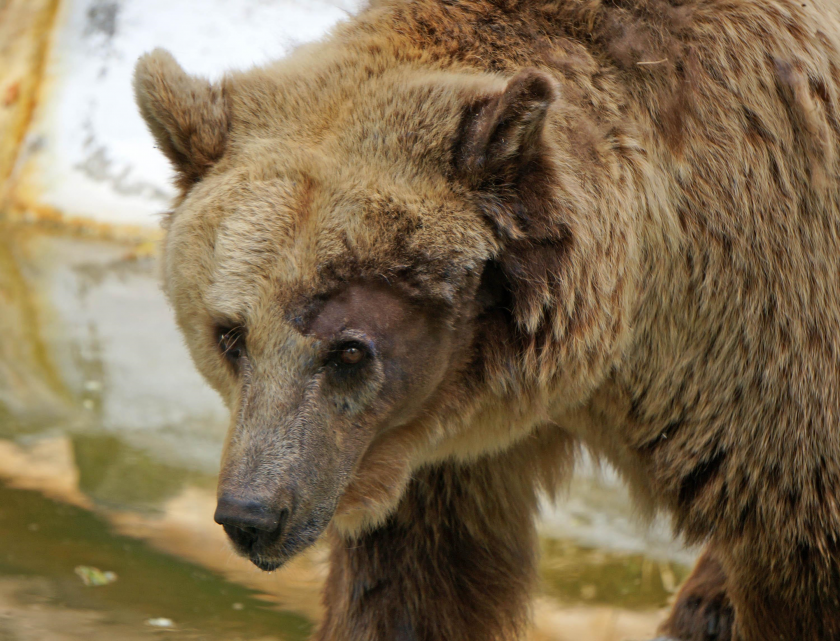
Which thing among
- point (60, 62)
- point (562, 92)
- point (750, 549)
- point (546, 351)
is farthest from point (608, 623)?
point (60, 62)

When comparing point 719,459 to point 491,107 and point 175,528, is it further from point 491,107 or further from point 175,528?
point 175,528

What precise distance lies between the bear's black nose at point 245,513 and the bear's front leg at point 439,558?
3.85 ft

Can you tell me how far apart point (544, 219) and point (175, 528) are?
354cm

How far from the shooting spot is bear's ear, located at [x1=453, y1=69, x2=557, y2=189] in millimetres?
2938

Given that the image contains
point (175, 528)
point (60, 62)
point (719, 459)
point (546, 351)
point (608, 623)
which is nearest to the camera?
point (546, 351)

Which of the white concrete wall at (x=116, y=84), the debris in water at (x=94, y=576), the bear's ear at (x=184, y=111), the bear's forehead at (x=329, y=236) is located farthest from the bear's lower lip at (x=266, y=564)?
the white concrete wall at (x=116, y=84)

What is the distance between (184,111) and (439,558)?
1868 mm

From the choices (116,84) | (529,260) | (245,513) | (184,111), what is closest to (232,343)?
(245,513)

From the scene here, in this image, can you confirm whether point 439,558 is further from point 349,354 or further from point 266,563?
point 349,354

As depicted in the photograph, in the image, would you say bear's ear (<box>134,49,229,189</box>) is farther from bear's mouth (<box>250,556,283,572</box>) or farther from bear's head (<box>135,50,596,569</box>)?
bear's mouth (<box>250,556,283,572</box>)

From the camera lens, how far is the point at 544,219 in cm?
315

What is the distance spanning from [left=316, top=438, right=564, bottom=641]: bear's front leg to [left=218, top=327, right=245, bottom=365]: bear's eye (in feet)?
3.46

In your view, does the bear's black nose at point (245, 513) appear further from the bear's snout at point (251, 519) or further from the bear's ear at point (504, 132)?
the bear's ear at point (504, 132)

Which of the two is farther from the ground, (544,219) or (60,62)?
(544,219)
